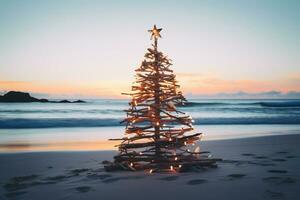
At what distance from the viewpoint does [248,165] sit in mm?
7508

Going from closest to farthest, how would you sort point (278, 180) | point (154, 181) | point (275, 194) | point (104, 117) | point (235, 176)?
point (275, 194)
point (278, 180)
point (154, 181)
point (235, 176)
point (104, 117)

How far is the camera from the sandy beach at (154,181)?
5316 mm

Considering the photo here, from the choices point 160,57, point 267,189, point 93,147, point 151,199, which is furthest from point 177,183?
point 93,147

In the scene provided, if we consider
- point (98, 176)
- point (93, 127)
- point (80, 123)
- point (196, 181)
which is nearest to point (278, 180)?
point (196, 181)

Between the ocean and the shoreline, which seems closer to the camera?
the shoreline

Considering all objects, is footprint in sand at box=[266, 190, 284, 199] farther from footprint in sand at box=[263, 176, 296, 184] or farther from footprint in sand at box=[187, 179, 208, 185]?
footprint in sand at box=[187, 179, 208, 185]

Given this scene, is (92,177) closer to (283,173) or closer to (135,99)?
(135,99)

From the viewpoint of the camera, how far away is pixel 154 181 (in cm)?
611

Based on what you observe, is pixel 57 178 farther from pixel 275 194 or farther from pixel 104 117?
pixel 104 117

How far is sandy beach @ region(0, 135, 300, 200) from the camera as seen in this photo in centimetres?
532

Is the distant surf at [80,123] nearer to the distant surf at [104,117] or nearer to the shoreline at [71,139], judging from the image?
the distant surf at [104,117]

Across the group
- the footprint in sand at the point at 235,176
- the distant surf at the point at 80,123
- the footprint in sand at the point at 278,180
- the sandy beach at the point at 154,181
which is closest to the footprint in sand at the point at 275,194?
the sandy beach at the point at 154,181

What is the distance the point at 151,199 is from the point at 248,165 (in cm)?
315

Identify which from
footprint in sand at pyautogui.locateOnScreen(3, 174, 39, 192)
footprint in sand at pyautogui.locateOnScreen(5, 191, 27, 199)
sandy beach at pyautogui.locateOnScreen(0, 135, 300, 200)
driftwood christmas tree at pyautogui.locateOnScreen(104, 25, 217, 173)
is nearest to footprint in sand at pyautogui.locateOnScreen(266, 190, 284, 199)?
sandy beach at pyautogui.locateOnScreen(0, 135, 300, 200)
